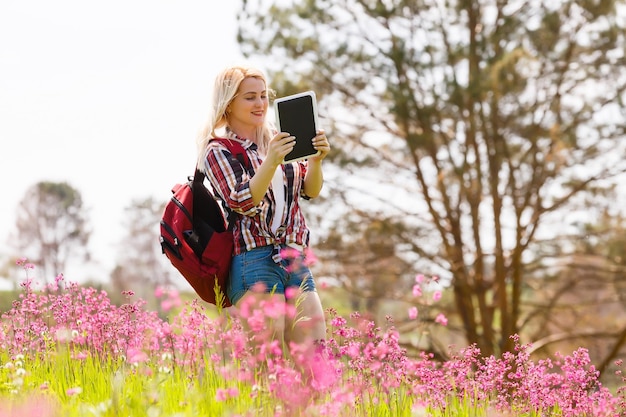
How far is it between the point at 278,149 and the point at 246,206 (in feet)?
0.92

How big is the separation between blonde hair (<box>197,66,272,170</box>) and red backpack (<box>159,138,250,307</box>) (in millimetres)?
121

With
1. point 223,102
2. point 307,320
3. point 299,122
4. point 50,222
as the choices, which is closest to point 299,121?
point 299,122

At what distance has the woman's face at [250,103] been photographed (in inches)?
142

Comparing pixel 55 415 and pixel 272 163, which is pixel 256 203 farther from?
pixel 55 415

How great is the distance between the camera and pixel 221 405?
289 centimetres

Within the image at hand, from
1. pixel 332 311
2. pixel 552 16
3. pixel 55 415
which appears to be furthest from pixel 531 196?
pixel 55 415

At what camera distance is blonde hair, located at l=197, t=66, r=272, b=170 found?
3598mm

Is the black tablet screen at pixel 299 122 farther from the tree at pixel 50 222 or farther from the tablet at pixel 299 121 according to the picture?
the tree at pixel 50 222

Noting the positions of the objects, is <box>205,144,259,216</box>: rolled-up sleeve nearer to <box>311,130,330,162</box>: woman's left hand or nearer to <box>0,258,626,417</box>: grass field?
<box>311,130,330,162</box>: woman's left hand

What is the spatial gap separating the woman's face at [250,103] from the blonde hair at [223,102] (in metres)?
0.02

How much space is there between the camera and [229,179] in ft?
11.2

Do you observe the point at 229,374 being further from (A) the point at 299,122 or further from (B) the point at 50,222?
(B) the point at 50,222

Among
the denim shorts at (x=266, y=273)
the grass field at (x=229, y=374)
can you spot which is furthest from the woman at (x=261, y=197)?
the grass field at (x=229, y=374)

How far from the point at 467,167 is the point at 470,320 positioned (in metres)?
2.67
